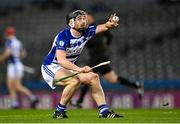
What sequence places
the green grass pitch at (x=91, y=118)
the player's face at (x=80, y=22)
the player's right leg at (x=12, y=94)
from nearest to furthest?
the green grass pitch at (x=91, y=118) < the player's face at (x=80, y=22) < the player's right leg at (x=12, y=94)

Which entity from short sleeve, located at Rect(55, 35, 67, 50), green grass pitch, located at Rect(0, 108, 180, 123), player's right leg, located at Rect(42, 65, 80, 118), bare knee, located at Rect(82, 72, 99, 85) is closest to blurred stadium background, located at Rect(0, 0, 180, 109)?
green grass pitch, located at Rect(0, 108, 180, 123)

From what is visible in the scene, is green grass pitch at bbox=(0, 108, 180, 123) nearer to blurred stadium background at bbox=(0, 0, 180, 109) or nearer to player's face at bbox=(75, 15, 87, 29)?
player's face at bbox=(75, 15, 87, 29)

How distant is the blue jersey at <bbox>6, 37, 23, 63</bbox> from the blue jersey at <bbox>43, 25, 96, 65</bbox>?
10.8 m

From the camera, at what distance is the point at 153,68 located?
23.9m

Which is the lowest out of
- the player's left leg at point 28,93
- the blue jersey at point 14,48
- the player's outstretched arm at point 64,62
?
the player's outstretched arm at point 64,62

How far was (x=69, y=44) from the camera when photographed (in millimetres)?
13758

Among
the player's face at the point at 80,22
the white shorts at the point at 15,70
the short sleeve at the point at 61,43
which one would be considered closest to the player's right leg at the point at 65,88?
the short sleeve at the point at 61,43

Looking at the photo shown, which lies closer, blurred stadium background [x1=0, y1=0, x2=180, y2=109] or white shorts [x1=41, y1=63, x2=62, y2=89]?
white shorts [x1=41, y1=63, x2=62, y2=89]

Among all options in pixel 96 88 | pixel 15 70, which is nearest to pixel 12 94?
pixel 15 70

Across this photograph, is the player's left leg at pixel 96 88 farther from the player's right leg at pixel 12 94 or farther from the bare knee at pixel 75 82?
the player's right leg at pixel 12 94

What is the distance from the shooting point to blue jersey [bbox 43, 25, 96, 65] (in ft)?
44.7

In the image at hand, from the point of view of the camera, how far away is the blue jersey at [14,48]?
2498cm

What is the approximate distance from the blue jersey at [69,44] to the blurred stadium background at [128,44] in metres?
8.40

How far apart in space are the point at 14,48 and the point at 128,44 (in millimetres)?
3636
